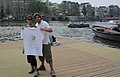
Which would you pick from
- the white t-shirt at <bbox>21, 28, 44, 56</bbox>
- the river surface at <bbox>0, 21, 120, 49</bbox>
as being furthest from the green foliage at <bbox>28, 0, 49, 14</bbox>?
the white t-shirt at <bbox>21, 28, 44, 56</bbox>

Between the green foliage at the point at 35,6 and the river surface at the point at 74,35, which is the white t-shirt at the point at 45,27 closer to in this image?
the river surface at the point at 74,35

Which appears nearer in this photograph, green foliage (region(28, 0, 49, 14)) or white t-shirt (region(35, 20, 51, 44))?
white t-shirt (region(35, 20, 51, 44))

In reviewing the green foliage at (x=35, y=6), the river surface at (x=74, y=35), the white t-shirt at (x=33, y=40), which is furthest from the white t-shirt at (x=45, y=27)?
the green foliage at (x=35, y=6)

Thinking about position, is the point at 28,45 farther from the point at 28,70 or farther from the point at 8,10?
the point at 8,10

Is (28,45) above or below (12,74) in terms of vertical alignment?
above

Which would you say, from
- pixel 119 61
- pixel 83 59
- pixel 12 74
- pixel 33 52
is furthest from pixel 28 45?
pixel 119 61

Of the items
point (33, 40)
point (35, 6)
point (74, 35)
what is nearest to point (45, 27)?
point (33, 40)

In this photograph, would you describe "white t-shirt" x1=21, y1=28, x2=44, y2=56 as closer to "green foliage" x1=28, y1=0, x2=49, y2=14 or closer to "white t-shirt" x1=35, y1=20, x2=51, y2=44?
"white t-shirt" x1=35, y1=20, x2=51, y2=44

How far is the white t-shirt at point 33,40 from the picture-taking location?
235 inches

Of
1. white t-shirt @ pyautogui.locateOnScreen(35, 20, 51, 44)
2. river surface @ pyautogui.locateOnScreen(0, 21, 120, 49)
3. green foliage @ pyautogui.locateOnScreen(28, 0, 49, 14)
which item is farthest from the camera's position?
green foliage @ pyautogui.locateOnScreen(28, 0, 49, 14)

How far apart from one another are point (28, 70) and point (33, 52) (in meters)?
1.02

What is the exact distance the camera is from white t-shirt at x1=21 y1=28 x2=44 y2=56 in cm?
597

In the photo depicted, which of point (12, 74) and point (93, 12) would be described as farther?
point (93, 12)

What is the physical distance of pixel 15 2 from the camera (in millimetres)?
124438
